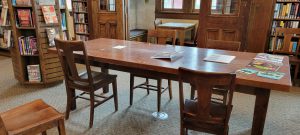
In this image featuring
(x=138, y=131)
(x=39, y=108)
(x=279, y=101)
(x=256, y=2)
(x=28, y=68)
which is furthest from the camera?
(x=256, y=2)

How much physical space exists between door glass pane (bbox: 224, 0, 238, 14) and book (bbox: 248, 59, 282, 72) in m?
2.20

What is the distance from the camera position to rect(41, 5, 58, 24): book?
129 inches

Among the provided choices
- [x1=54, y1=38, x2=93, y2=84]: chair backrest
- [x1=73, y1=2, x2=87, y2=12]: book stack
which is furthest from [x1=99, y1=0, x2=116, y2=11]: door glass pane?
[x1=54, y1=38, x2=93, y2=84]: chair backrest

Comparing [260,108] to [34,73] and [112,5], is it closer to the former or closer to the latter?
[34,73]

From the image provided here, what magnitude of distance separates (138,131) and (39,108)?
3.33ft

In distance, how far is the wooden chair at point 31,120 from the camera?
154cm

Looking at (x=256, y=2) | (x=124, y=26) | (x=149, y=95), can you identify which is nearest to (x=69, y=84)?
(x=149, y=95)

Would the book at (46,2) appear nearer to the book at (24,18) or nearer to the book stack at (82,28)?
the book at (24,18)

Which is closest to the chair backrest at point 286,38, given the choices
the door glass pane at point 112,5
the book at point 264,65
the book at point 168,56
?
the book at point 264,65

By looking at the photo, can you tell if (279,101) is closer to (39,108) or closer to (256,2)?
(256,2)

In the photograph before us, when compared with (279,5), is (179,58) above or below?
below

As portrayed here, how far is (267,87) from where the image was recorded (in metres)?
1.59

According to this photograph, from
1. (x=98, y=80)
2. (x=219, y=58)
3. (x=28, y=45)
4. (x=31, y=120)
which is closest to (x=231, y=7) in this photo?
(x=219, y=58)

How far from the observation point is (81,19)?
218 inches
